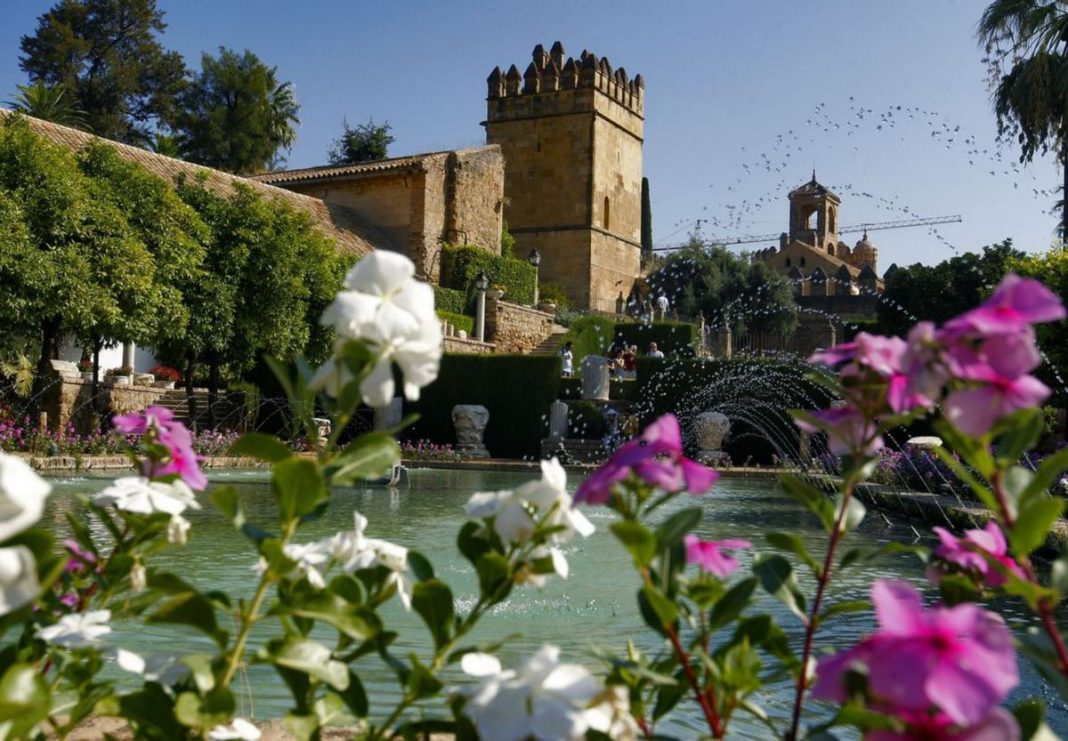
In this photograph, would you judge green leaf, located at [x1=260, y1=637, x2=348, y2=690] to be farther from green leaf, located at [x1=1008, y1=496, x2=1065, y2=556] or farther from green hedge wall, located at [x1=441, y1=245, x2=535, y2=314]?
green hedge wall, located at [x1=441, y1=245, x2=535, y2=314]

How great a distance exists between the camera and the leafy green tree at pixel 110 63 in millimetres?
39062

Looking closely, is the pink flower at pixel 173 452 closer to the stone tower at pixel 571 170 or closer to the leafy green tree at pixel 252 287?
the leafy green tree at pixel 252 287

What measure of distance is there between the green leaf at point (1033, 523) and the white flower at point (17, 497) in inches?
31.8

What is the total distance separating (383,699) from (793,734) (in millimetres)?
2111

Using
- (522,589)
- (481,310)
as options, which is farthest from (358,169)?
(522,589)

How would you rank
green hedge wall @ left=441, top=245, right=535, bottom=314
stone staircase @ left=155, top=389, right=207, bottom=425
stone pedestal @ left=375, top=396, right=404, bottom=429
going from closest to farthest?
stone pedestal @ left=375, top=396, right=404, bottom=429 → stone staircase @ left=155, top=389, right=207, bottom=425 → green hedge wall @ left=441, top=245, right=535, bottom=314

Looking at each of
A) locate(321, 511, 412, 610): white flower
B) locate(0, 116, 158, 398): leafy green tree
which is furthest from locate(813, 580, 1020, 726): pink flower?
locate(0, 116, 158, 398): leafy green tree

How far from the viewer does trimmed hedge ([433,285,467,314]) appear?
30.1 metres

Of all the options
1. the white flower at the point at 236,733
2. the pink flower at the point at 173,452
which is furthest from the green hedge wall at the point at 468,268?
the white flower at the point at 236,733

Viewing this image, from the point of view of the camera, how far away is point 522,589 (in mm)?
5555

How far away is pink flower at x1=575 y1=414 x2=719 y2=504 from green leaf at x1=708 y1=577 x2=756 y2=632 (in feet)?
0.52

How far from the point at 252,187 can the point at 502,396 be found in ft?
22.6

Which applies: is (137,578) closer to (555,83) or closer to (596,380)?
(596,380)

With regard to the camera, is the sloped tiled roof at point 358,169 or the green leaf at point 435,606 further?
the sloped tiled roof at point 358,169
